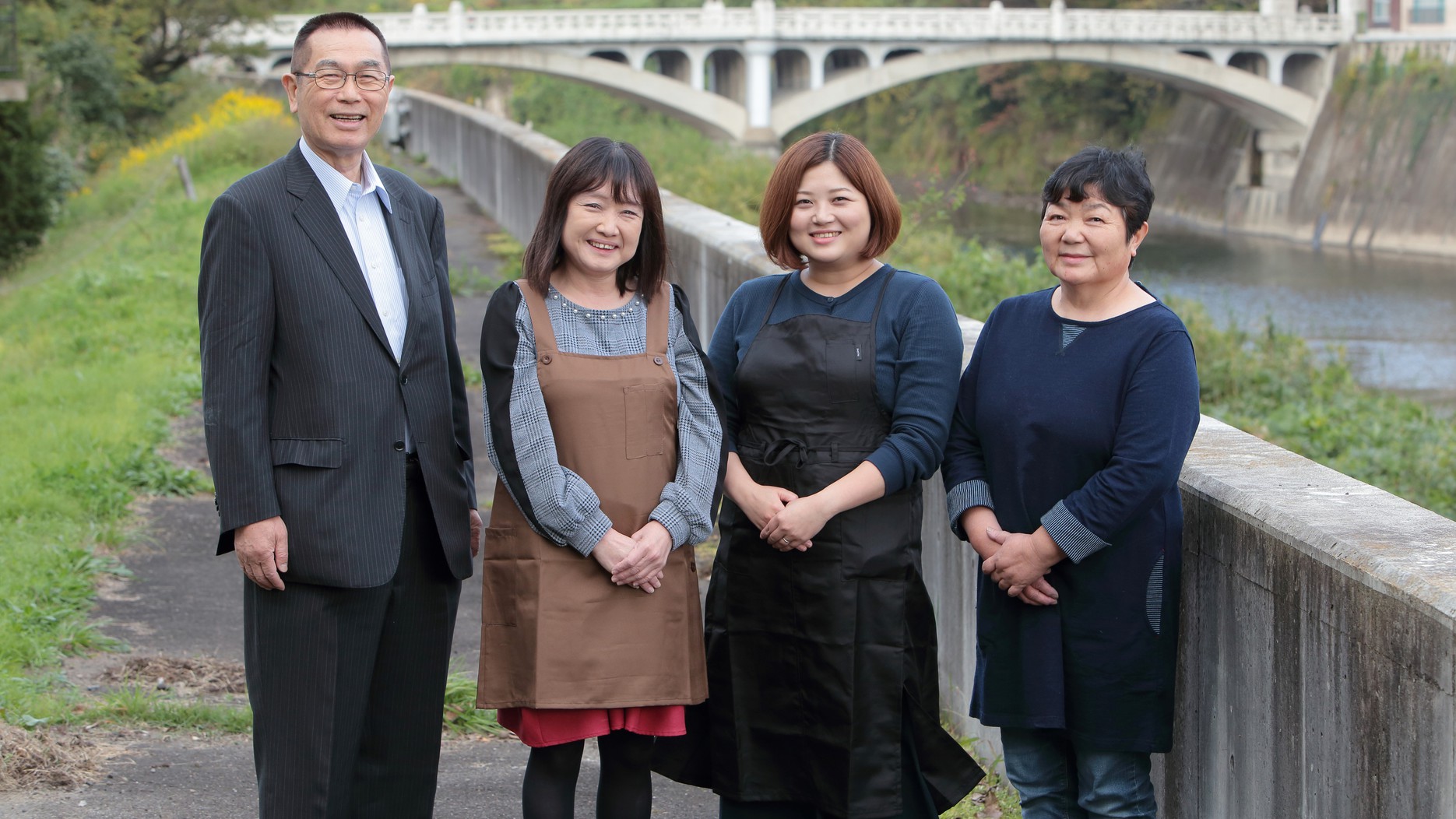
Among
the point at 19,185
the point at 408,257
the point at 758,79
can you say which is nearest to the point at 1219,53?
the point at 758,79

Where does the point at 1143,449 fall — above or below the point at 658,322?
below

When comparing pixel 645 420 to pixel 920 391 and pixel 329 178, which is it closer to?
pixel 920 391

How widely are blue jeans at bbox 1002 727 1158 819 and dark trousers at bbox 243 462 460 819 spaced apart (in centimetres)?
115

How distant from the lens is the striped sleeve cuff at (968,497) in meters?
2.89

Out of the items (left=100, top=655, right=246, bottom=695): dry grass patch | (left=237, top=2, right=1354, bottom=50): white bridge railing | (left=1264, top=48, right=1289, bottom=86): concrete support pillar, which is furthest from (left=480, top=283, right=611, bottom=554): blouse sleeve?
(left=1264, top=48, right=1289, bottom=86): concrete support pillar

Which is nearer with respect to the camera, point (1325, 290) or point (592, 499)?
point (592, 499)

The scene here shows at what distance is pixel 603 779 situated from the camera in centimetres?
290

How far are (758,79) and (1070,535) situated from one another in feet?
125

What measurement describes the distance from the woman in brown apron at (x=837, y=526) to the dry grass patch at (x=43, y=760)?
5.44 feet

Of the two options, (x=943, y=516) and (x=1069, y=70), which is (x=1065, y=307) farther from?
(x=1069, y=70)

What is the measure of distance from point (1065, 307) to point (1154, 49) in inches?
1574

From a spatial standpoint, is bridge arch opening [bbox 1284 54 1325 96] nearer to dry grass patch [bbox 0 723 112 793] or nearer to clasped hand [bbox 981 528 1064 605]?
clasped hand [bbox 981 528 1064 605]

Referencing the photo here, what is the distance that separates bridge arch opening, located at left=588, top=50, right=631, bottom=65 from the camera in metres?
39.8

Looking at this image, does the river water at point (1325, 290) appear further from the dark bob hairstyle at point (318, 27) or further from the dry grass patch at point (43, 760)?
the dark bob hairstyle at point (318, 27)
